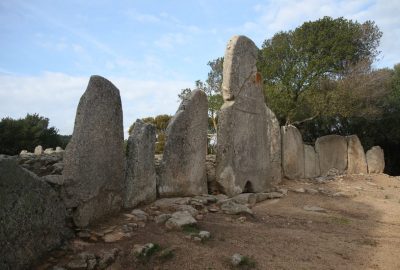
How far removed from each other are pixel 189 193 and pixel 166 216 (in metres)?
1.95

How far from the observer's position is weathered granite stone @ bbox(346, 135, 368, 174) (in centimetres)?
1706

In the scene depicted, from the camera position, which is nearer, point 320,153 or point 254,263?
point 254,263

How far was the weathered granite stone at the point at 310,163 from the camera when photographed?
14984 millimetres

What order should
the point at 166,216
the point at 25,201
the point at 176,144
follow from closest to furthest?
the point at 25,201, the point at 166,216, the point at 176,144

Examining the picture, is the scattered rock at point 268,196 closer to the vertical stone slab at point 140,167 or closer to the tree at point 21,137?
the vertical stone slab at point 140,167

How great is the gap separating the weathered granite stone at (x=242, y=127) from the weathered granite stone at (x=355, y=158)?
7173 millimetres

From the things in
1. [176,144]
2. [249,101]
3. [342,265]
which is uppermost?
[249,101]

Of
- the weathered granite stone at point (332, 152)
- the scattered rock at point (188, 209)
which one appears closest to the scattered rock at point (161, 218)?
the scattered rock at point (188, 209)

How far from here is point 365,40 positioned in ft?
79.4

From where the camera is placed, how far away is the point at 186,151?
853 centimetres

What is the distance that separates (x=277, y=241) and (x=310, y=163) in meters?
9.56

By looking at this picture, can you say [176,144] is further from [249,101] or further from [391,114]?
[391,114]

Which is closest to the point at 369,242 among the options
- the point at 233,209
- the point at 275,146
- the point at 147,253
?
the point at 233,209

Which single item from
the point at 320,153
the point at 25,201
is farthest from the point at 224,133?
the point at 320,153
